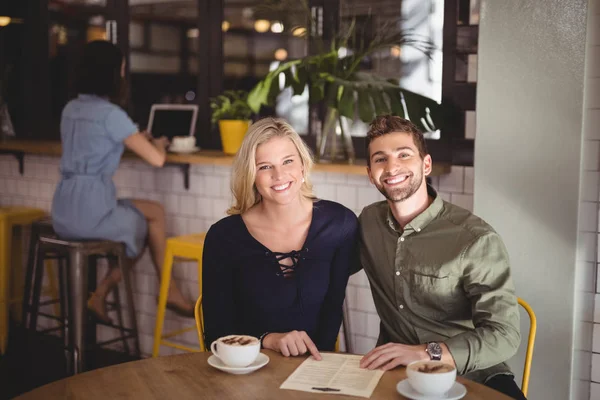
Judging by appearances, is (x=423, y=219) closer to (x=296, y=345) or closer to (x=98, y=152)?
(x=296, y=345)

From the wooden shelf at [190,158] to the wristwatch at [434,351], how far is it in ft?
4.56

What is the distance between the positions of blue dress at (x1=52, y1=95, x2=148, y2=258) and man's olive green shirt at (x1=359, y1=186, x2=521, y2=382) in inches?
74.9

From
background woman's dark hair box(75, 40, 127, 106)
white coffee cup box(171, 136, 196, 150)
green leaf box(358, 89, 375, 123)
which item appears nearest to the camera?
green leaf box(358, 89, 375, 123)

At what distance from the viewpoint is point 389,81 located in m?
3.47

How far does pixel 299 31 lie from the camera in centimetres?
397

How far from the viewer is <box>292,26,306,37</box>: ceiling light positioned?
3.94 meters

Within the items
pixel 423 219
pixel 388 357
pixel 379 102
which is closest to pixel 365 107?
pixel 379 102

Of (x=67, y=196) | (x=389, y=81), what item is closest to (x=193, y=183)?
(x=67, y=196)

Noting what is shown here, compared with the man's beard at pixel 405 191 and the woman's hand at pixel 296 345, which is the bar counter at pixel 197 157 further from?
the woman's hand at pixel 296 345

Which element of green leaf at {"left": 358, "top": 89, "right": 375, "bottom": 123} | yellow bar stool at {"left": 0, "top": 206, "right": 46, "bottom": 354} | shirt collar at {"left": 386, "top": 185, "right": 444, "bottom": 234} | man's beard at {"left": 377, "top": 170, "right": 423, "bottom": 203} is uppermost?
green leaf at {"left": 358, "top": 89, "right": 375, "bottom": 123}

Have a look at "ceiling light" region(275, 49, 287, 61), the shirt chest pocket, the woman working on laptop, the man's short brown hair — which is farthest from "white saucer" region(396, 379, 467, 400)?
"ceiling light" region(275, 49, 287, 61)

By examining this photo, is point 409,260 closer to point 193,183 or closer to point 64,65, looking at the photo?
point 193,183

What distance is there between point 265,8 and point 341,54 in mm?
518

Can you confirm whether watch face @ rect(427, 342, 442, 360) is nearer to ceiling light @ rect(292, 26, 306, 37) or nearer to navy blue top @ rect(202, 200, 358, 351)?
navy blue top @ rect(202, 200, 358, 351)
